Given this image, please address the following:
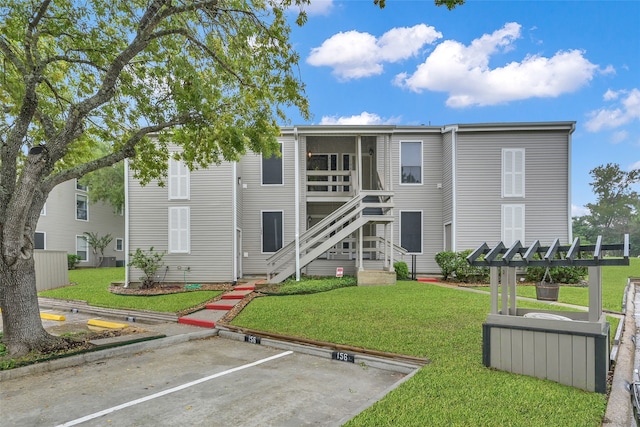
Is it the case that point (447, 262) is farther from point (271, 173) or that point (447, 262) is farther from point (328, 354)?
point (328, 354)

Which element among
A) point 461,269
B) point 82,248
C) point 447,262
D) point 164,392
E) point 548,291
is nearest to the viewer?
point 164,392

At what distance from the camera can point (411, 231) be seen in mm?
14875

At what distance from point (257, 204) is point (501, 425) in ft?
39.8

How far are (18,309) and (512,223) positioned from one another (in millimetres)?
14499

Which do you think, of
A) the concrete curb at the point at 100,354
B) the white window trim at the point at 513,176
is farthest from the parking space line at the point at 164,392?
the white window trim at the point at 513,176

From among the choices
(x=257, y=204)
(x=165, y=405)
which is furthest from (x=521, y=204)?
(x=165, y=405)

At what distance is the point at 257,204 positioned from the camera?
1432 centimetres

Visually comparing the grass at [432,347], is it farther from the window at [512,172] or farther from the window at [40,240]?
the window at [40,240]

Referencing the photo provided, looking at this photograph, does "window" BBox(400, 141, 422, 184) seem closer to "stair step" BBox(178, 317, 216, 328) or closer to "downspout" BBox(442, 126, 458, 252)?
"downspout" BBox(442, 126, 458, 252)

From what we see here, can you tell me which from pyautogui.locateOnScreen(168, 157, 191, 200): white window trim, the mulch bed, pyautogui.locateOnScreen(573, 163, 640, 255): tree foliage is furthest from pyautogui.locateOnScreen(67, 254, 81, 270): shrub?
pyautogui.locateOnScreen(573, 163, 640, 255): tree foliage

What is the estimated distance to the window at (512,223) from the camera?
45.2 feet

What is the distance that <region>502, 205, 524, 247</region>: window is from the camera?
45.2 feet

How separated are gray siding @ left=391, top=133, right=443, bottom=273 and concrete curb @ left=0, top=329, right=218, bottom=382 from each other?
9.63m

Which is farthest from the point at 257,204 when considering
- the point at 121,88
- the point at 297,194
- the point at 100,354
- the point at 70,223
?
the point at 70,223
